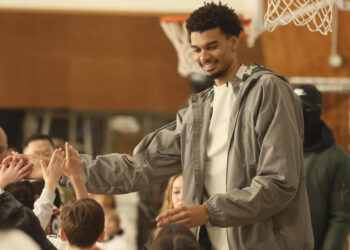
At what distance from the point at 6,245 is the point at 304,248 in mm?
1281

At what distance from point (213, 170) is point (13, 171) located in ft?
2.43

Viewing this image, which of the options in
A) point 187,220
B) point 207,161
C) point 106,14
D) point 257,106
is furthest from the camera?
point 106,14

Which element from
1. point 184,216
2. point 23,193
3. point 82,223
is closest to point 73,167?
point 82,223

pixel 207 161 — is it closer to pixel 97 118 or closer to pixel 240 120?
pixel 240 120

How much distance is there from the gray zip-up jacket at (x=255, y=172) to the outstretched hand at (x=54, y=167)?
10 cm

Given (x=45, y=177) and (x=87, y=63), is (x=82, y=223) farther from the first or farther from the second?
(x=87, y=63)

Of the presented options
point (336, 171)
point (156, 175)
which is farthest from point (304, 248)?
point (336, 171)

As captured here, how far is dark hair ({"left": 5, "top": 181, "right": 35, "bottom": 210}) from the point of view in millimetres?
2896

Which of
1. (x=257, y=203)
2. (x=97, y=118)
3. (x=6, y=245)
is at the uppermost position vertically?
(x=6, y=245)

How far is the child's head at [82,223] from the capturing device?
2.50 metres

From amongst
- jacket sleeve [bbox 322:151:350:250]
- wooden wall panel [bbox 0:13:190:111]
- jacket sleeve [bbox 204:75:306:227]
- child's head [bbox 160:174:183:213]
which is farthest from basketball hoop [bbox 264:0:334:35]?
wooden wall panel [bbox 0:13:190:111]

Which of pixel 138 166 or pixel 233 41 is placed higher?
pixel 233 41

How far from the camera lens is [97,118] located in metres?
8.03

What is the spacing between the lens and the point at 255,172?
7.68 ft
